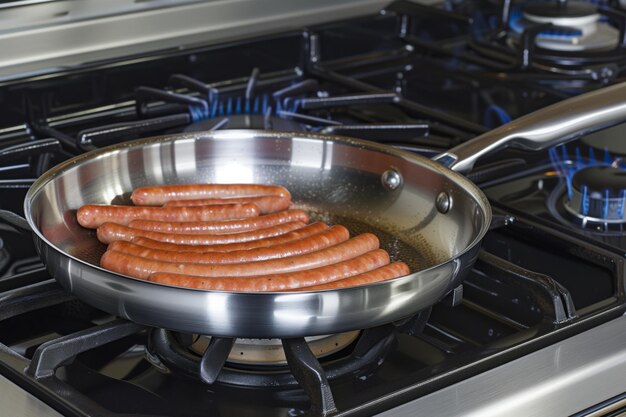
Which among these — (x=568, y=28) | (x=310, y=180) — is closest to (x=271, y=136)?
(x=310, y=180)

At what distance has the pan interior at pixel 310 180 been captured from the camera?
1329 millimetres

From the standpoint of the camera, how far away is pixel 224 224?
130 centimetres

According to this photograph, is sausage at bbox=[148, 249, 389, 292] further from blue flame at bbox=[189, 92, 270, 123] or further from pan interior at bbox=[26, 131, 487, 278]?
blue flame at bbox=[189, 92, 270, 123]

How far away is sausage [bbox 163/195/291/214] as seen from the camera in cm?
135

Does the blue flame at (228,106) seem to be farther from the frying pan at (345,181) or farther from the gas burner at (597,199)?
the gas burner at (597,199)

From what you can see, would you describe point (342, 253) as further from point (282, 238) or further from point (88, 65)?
point (88, 65)

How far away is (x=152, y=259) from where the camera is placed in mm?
1146

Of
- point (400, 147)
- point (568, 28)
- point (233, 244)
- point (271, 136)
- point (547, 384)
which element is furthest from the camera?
point (568, 28)

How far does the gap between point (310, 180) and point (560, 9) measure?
93 centimetres

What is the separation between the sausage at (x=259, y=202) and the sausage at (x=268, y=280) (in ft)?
0.79

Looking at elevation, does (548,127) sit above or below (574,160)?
above

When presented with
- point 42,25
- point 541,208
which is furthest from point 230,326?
point 42,25

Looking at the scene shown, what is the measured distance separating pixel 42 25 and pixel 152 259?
81 centimetres

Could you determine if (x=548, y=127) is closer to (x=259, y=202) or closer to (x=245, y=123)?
(x=259, y=202)
